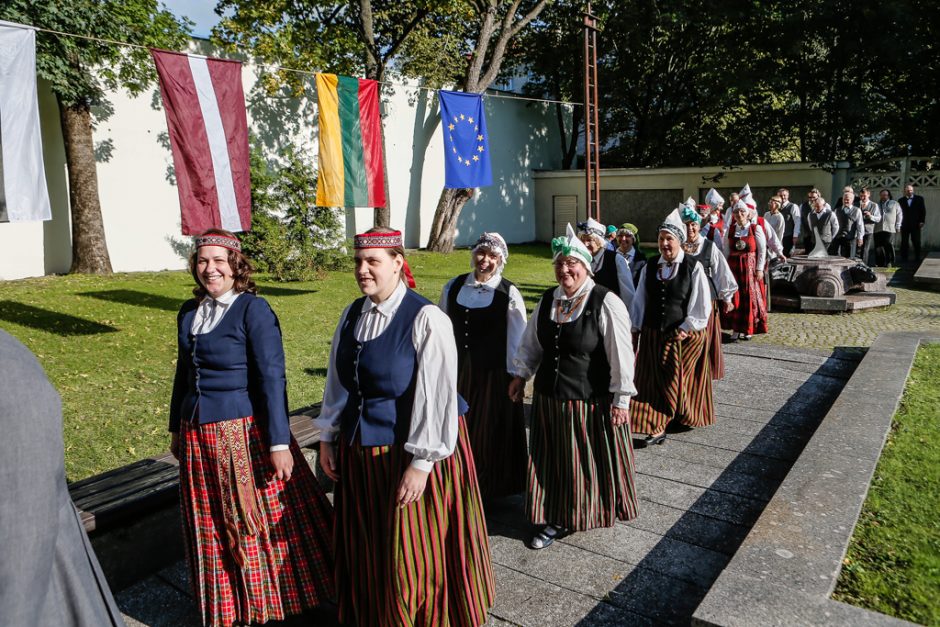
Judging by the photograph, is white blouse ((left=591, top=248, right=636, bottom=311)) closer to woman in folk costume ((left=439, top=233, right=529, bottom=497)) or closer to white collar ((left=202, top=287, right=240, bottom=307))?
woman in folk costume ((left=439, top=233, right=529, bottom=497))

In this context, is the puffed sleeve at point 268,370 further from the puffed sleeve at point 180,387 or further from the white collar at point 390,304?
the white collar at point 390,304

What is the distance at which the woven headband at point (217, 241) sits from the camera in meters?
2.93

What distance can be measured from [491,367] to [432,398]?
5.15 ft

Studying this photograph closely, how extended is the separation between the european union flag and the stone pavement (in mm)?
5778

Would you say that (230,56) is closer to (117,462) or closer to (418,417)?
(117,462)

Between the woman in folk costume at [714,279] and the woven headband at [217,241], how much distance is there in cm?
415

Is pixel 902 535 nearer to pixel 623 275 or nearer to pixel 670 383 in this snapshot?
pixel 670 383

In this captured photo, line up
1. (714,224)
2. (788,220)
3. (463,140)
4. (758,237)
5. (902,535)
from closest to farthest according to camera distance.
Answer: (902,535), (758,237), (714,224), (463,140), (788,220)

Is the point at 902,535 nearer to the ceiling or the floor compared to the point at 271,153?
nearer to the floor

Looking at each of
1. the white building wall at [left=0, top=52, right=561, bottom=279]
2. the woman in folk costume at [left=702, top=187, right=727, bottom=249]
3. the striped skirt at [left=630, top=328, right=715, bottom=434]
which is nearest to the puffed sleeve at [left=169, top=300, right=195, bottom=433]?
the striped skirt at [left=630, top=328, right=715, bottom=434]

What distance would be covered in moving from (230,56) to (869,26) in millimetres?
17703

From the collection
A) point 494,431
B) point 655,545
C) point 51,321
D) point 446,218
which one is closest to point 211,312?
point 494,431

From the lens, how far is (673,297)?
17.1ft

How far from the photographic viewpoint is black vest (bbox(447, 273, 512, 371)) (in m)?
4.15
